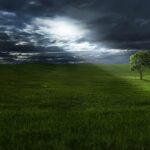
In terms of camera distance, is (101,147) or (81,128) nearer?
(101,147)

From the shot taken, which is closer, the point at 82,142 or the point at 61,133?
the point at 82,142

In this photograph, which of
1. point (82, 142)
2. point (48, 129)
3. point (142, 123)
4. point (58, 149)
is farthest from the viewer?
point (142, 123)

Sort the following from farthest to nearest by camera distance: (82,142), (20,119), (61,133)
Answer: (20,119)
(61,133)
(82,142)

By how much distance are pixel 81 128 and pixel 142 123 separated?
3.89 metres

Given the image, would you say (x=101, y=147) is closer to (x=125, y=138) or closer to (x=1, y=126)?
(x=125, y=138)

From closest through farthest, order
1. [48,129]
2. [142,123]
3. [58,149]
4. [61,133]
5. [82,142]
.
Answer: [58,149], [82,142], [61,133], [48,129], [142,123]

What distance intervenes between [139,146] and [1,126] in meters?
7.29

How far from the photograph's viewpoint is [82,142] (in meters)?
11.2

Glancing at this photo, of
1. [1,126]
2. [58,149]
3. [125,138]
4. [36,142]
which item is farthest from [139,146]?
[1,126]

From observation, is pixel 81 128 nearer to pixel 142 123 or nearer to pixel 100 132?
pixel 100 132

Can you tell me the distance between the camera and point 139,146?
10.7 metres

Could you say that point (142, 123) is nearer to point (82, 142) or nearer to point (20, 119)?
point (82, 142)

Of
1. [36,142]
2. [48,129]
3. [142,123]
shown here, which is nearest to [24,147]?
[36,142]

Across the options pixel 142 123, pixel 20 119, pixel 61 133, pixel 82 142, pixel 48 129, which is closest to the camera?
pixel 82 142
